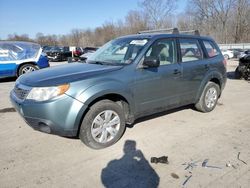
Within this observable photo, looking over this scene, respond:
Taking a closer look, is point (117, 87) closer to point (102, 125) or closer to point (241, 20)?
point (102, 125)

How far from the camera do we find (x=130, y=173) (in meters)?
3.31

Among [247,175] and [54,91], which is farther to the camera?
[54,91]

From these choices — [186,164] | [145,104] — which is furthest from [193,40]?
[186,164]

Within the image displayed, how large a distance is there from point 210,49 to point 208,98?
3.69 feet

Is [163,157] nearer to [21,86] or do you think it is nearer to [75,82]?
[75,82]

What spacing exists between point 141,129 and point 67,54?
67.3 ft

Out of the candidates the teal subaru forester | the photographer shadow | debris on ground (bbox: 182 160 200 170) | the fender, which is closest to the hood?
the teal subaru forester

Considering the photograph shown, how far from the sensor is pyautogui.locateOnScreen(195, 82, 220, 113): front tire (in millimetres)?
5645

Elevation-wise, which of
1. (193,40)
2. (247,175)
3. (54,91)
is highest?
(193,40)

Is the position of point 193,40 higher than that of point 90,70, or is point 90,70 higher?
point 193,40

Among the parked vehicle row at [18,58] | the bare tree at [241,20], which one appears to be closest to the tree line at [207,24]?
the bare tree at [241,20]

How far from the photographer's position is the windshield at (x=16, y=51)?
10.2 meters

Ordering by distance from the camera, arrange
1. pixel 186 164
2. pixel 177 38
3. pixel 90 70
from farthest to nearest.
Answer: pixel 177 38
pixel 90 70
pixel 186 164

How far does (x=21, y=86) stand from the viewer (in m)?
3.90
